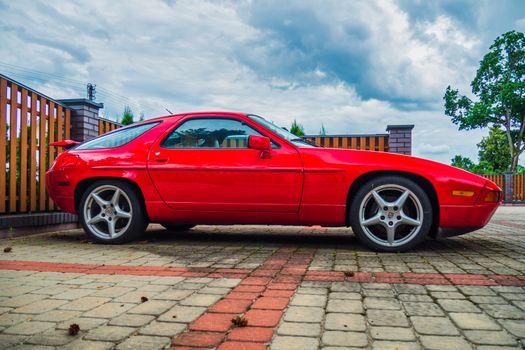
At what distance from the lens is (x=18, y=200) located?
6.65 m

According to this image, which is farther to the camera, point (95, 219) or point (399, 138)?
point (399, 138)

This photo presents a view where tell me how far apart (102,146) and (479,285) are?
169 inches

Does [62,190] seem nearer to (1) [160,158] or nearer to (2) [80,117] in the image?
(1) [160,158]

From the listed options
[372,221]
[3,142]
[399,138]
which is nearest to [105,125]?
[3,142]

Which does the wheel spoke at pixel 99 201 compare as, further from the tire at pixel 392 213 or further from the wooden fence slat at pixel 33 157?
the tire at pixel 392 213

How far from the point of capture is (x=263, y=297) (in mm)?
2818

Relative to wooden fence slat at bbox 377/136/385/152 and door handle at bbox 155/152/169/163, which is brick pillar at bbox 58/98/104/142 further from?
wooden fence slat at bbox 377/136/385/152

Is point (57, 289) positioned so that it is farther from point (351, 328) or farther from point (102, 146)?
point (102, 146)

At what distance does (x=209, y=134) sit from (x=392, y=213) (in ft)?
7.16

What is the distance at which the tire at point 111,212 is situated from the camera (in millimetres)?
5215

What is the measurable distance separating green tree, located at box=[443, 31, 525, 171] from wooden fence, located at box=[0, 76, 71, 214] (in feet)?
132

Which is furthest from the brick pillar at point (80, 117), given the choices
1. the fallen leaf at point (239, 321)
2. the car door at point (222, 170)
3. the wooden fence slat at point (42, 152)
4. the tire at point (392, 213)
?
the fallen leaf at point (239, 321)

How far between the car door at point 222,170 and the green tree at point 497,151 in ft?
163

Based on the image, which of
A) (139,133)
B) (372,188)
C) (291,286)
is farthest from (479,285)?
(139,133)
